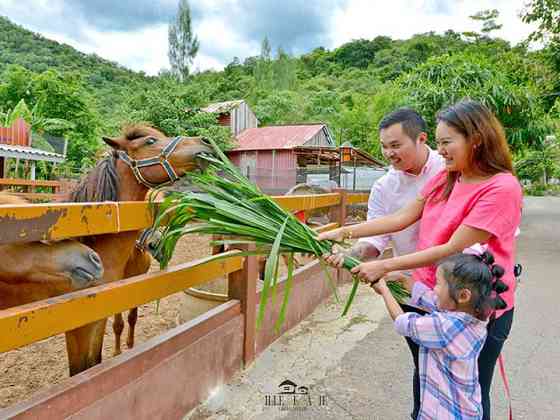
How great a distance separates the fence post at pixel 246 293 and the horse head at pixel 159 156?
0.70 meters

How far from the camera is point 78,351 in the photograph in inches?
84.8

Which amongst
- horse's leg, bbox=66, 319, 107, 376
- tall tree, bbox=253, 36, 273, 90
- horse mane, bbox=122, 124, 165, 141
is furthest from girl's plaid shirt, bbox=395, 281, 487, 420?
tall tree, bbox=253, 36, 273, 90

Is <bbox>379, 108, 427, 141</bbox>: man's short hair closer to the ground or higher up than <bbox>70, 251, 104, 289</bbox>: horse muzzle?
higher up

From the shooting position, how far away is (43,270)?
5.51ft

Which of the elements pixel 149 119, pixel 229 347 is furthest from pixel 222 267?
pixel 149 119

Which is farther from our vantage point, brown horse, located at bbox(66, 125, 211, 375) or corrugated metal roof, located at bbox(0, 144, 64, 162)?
corrugated metal roof, located at bbox(0, 144, 64, 162)

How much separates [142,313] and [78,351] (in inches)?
90.0

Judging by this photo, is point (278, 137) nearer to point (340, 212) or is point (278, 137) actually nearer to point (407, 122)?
point (340, 212)

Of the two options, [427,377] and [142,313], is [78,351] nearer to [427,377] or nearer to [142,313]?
[427,377]

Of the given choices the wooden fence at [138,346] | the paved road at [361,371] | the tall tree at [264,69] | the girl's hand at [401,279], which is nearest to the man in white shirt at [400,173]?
the girl's hand at [401,279]

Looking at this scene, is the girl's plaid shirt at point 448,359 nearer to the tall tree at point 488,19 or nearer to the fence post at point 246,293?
the fence post at point 246,293

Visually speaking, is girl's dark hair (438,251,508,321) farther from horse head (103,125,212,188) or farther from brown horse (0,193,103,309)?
horse head (103,125,212,188)

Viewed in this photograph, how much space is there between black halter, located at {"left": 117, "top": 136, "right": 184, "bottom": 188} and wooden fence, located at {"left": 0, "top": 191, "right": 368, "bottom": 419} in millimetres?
571

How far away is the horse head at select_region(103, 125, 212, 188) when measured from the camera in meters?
2.54
